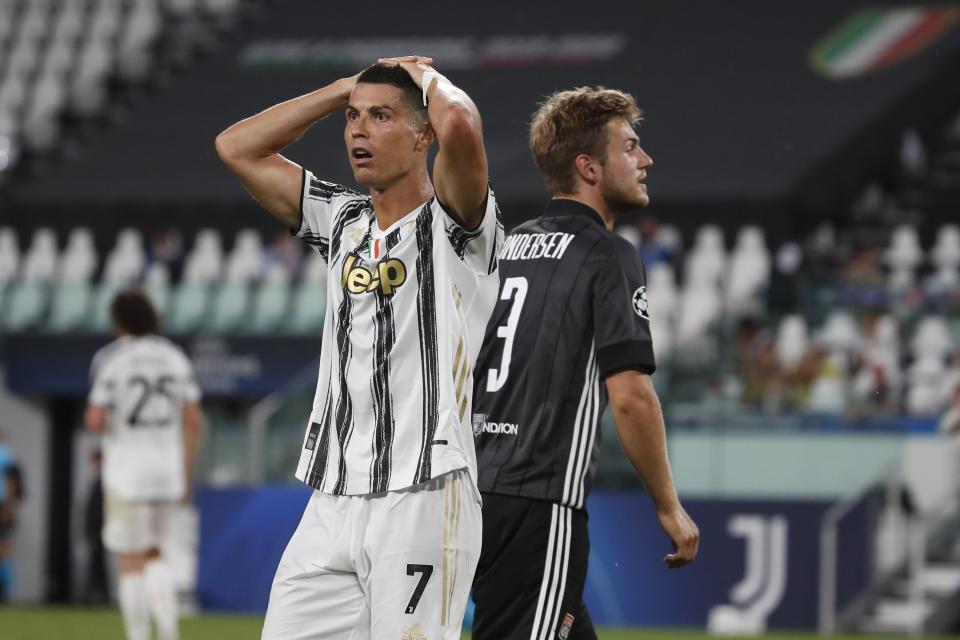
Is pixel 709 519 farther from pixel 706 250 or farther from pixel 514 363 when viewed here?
pixel 514 363

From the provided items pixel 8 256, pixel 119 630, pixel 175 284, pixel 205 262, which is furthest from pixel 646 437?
pixel 8 256

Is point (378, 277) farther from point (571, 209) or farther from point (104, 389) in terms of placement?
point (104, 389)

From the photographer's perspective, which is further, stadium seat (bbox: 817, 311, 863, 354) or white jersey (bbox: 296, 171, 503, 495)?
stadium seat (bbox: 817, 311, 863, 354)

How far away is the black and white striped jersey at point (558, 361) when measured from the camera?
15.0 feet

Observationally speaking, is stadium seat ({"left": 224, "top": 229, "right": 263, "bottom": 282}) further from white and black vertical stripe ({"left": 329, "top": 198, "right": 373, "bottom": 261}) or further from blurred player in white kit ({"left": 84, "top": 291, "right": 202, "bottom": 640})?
white and black vertical stripe ({"left": 329, "top": 198, "right": 373, "bottom": 261})

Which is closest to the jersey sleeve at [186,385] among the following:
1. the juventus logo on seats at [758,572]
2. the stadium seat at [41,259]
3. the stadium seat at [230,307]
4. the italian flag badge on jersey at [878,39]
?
the juventus logo on seats at [758,572]

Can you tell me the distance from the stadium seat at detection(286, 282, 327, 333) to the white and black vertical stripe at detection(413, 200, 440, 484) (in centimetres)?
1405

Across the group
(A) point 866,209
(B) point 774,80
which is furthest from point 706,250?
(B) point 774,80

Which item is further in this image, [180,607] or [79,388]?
[79,388]

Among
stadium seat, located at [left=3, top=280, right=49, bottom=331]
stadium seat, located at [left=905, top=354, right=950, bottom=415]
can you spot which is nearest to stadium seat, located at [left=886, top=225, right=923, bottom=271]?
stadium seat, located at [left=905, top=354, right=950, bottom=415]

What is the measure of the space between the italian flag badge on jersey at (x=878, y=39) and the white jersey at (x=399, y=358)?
1931cm

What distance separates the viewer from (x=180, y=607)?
14766 millimetres

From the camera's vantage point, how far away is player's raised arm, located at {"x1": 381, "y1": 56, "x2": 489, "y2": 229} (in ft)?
12.8

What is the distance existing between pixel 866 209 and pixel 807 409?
905 cm
